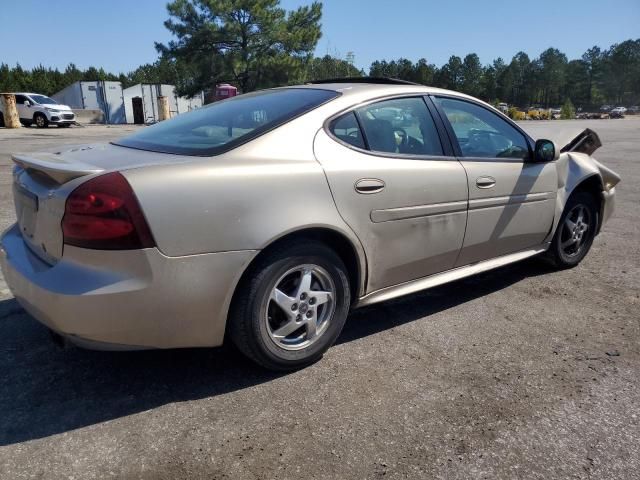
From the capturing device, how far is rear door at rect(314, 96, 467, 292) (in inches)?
109

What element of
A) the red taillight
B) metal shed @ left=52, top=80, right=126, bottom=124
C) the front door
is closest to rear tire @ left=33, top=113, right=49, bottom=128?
the front door

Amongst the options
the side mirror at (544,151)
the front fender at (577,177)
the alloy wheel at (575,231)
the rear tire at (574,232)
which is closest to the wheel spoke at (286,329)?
the side mirror at (544,151)

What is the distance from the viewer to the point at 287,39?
35594 mm

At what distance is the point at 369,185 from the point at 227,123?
90cm

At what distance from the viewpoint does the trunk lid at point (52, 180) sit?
227 centimetres

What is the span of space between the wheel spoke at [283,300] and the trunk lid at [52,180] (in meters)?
0.78

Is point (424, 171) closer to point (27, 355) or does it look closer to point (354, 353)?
point (354, 353)

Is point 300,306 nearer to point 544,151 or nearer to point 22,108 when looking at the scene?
point 544,151

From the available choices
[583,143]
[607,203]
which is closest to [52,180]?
[583,143]

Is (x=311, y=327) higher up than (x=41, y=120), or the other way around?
(x=41, y=120)

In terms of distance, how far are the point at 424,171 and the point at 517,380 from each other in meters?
1.28

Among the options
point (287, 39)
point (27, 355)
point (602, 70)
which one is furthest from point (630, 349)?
point (602, 70)

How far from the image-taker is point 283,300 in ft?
8.59

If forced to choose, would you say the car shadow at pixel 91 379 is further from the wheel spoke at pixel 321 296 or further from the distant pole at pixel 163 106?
the distant pole at pixel 163 106
